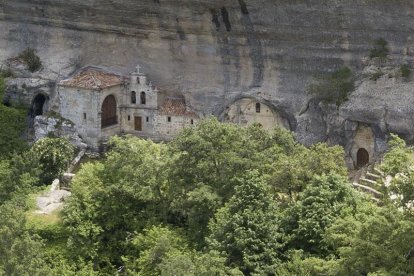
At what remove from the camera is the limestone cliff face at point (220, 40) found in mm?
39188

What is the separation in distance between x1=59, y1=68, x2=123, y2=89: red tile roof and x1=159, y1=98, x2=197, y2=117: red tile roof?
2.65 meters

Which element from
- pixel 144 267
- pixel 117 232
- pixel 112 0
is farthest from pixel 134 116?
pixel 144 267

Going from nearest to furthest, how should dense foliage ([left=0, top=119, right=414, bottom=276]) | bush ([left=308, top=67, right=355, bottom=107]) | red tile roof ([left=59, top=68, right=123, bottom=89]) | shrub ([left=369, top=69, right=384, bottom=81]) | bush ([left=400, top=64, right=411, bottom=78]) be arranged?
dense foliage ([left=0, top=119, right=414, bottom=276]) < bush ([left=400, top=64, right=411, bottom=78]) < shrub ([left=369, top=69, right=384, bottom=81]) < bush ([left=308, top=67, right=355, bottom=107]) < red tile roof ([left=59, top=68, right=123, bottom=89])

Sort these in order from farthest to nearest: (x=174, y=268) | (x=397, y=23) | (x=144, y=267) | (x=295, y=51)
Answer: (x=295, y=51)
(x=397, y=23)
(x=144, y=267)
(x=174, y=268)

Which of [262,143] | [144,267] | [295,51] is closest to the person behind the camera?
[144,267]

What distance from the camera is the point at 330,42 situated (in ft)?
132

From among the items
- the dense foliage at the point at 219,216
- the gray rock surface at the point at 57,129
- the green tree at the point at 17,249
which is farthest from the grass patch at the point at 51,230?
the gray rock surface at the point at 57,129

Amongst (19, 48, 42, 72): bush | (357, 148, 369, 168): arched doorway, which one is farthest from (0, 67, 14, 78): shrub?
(357, 148, 369, 168): arched doorway

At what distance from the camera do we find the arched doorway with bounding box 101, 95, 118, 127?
4525 centimetres

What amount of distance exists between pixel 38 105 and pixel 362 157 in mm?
17770

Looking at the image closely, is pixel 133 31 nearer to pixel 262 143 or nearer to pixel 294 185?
pixel 262 143

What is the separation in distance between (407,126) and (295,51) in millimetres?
6133

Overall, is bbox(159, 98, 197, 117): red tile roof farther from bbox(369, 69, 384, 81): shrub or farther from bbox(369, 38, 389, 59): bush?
bbox(369, 38, 389, 59): bush

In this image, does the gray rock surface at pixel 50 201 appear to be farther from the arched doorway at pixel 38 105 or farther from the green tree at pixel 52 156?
the arched doorway at pixel 38 105
